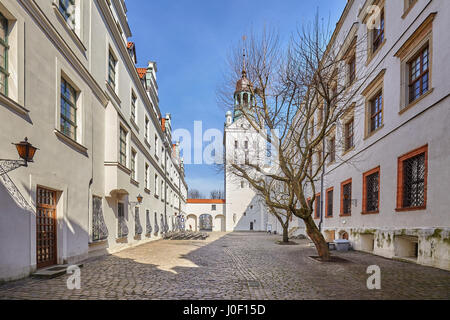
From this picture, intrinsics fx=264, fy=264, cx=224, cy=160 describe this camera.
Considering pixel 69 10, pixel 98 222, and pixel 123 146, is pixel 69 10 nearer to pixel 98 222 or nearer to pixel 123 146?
pixel 123 146


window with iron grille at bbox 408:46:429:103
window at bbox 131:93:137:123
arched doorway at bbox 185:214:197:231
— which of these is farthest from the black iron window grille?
arched doorway at bbox 185:214:197:231

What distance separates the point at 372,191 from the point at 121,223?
12282 mm

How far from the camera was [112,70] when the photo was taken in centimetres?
1258

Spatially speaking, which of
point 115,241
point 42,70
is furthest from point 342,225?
point 42,70

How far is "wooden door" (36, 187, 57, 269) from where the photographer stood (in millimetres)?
6973

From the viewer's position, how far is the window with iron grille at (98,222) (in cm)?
997

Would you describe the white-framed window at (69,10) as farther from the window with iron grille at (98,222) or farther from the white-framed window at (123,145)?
the window with iron grille at (98,222)

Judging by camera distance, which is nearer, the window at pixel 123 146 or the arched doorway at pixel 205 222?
the window at pixel 123 146

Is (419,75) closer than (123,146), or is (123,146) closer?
(419,75)

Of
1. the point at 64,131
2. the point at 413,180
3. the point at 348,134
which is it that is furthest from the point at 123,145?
the point at 348,134

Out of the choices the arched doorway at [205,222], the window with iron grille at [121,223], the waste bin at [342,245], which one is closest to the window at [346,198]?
the waste bin at [342,245]

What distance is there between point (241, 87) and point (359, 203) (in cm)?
849

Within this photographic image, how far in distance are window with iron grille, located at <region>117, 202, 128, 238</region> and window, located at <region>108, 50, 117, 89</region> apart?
5.83m

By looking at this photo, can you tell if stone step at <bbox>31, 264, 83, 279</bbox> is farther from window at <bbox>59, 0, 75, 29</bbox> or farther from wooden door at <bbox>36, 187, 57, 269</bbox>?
window at <bbox>59, 0, 75, 29</bbox>
